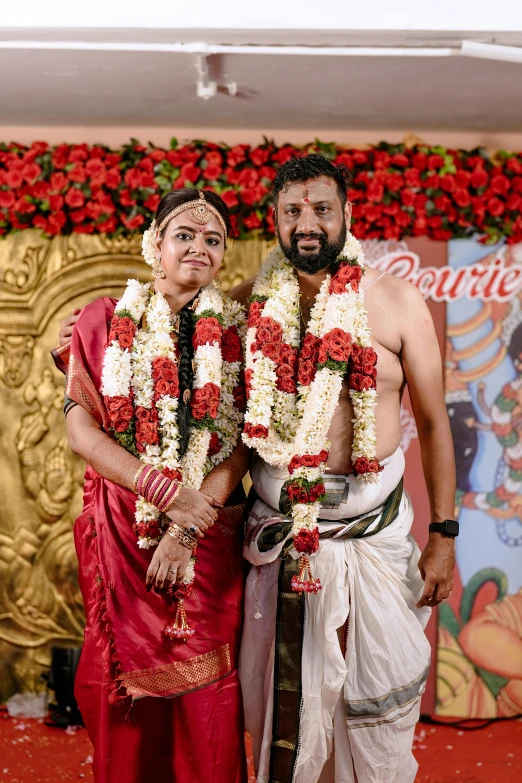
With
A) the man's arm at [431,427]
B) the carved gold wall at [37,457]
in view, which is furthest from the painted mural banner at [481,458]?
the man's arm at [431,427]

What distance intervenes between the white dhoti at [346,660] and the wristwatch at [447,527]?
139 millimetres

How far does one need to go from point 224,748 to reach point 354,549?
763mm

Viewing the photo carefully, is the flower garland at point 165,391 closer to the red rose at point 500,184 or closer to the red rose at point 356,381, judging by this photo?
the red rose at point 356,381

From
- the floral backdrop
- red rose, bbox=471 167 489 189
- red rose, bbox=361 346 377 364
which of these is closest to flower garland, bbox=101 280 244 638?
red rose, bbox=361 346 377 364

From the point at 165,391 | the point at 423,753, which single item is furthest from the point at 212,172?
the point at 423,753

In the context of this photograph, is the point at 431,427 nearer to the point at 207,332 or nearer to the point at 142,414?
the point at 207,332

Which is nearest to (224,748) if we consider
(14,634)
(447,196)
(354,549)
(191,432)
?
(354,549)

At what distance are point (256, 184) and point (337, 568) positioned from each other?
224 cm

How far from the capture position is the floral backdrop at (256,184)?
13.2 feet

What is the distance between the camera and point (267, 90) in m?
3.58

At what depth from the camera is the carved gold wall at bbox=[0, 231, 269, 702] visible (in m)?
4.16

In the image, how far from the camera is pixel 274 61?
3223mm

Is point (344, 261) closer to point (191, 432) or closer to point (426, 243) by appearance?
point (191, 432)

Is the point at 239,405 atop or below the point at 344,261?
→ below
